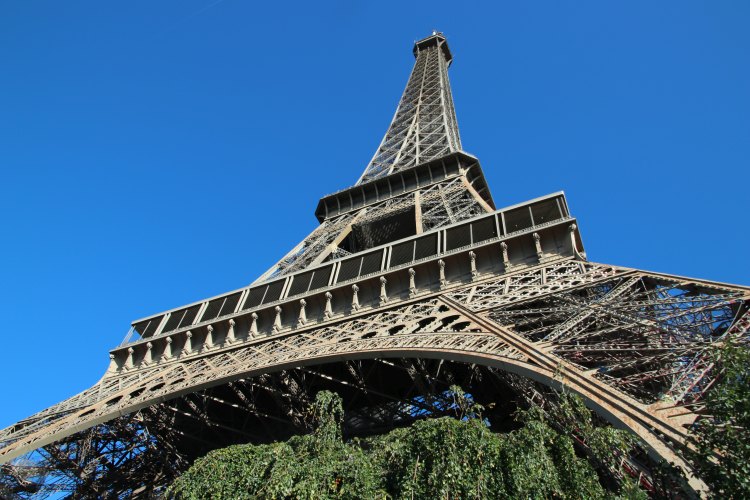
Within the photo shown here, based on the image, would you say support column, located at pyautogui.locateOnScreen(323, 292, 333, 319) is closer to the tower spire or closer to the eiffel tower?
the eiffel tower

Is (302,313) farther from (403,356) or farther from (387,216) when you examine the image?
(387,216)

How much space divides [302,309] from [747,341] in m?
13.1

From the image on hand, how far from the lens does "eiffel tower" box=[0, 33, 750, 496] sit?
10.7 meters

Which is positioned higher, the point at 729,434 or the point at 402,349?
the point at 402,349

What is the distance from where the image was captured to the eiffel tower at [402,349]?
420 inches

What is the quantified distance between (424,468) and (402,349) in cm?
504

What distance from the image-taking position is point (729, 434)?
6.53 m

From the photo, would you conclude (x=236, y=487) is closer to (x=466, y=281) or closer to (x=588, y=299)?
(x=588, y=299)

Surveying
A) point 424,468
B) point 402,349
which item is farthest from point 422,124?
point 424,468

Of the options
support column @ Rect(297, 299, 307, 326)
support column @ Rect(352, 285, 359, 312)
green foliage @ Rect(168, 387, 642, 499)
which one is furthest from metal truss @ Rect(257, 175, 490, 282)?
green foliage @ Rect(168, 387, 642, 499)

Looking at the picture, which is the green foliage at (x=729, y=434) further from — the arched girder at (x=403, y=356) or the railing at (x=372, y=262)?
the railing at (x=372, y=262)

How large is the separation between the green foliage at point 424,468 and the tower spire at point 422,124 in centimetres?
2727

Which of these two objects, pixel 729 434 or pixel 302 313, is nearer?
pixel 729 434

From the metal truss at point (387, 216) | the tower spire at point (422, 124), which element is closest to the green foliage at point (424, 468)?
the metal truss at point (387, 216)
